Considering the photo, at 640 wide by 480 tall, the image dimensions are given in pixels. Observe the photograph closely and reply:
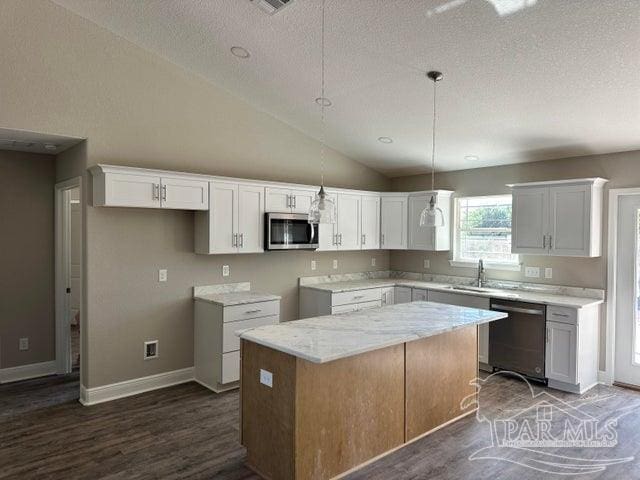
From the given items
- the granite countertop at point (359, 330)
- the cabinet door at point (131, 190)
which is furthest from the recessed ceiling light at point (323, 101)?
the granite countertop at point (359, 330)

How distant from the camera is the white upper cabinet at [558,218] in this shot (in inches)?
175

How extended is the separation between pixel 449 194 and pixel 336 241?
1.68m

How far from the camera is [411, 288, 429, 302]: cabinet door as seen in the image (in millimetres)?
5570

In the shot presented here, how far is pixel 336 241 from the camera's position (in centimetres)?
561

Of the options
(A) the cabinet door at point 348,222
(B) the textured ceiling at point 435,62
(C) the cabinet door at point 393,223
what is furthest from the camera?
(C) the cabinet door at point 393,223

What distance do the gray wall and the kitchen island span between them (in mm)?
3081

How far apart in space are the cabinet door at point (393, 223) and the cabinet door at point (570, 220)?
6.24 feet

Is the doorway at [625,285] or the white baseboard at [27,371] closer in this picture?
the doorway at [625,285]

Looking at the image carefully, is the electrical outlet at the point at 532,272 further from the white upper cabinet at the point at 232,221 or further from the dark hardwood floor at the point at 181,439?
the white upper cabinet at the point at 232,221

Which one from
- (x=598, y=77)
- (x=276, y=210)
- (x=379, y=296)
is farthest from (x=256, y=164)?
(x=598, y=77)

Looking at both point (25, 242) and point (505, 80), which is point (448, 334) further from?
point (25, 242)

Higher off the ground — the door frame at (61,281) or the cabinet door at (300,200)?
the cabinet door at (300,200)

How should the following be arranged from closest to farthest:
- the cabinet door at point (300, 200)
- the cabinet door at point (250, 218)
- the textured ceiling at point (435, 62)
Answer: the textured ceiling at point (435, 62) < the cabinet door at point (250, 218) < the cabinet door at point (300, 200)

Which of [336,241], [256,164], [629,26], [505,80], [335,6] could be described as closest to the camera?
[629,26]
